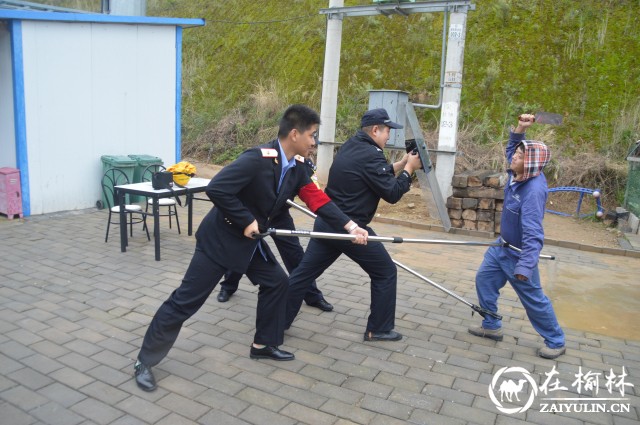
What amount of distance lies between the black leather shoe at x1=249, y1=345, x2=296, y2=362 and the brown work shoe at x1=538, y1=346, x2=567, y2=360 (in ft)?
6.42

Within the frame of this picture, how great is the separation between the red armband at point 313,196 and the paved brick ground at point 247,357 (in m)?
1.14

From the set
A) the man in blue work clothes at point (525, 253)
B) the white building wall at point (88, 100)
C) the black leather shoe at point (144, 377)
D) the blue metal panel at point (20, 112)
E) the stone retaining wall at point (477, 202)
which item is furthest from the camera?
the stone retaining wall at point (477, 202)

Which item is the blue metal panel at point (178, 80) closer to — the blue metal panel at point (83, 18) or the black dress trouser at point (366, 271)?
the blue metal panel at point (83, 18)

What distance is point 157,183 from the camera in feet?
21.7

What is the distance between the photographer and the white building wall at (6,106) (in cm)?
788

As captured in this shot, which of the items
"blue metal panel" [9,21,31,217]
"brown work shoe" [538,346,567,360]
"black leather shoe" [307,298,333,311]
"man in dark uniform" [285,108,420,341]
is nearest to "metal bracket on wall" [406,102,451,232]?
"black leather shoe" [307,298,333,311]

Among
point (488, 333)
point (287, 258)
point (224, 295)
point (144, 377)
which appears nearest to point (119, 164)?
point (224, 295)

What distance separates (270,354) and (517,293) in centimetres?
199

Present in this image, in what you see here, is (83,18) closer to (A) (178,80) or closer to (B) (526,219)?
(A) (178,80)

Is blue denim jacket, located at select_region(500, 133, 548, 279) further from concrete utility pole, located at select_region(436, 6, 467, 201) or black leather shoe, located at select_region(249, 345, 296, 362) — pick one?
concrete utility pole, located at select_region(436, 6, 467, 201)

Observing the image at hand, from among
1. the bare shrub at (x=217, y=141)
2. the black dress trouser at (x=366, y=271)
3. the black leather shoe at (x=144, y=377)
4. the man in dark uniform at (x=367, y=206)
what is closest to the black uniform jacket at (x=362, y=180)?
the man in dark uniform at (x=367, y=206)

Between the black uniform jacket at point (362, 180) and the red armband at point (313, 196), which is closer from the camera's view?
the red armband at point (313, 196)

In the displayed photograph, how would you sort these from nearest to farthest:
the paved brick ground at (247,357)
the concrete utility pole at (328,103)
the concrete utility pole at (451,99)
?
the paved brick ground at (247,357), the concrete utility pole at (451,99), the concrete utility pole at (328,103)

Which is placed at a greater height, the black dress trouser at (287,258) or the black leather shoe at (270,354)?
the black dress trouser at (287,258)
